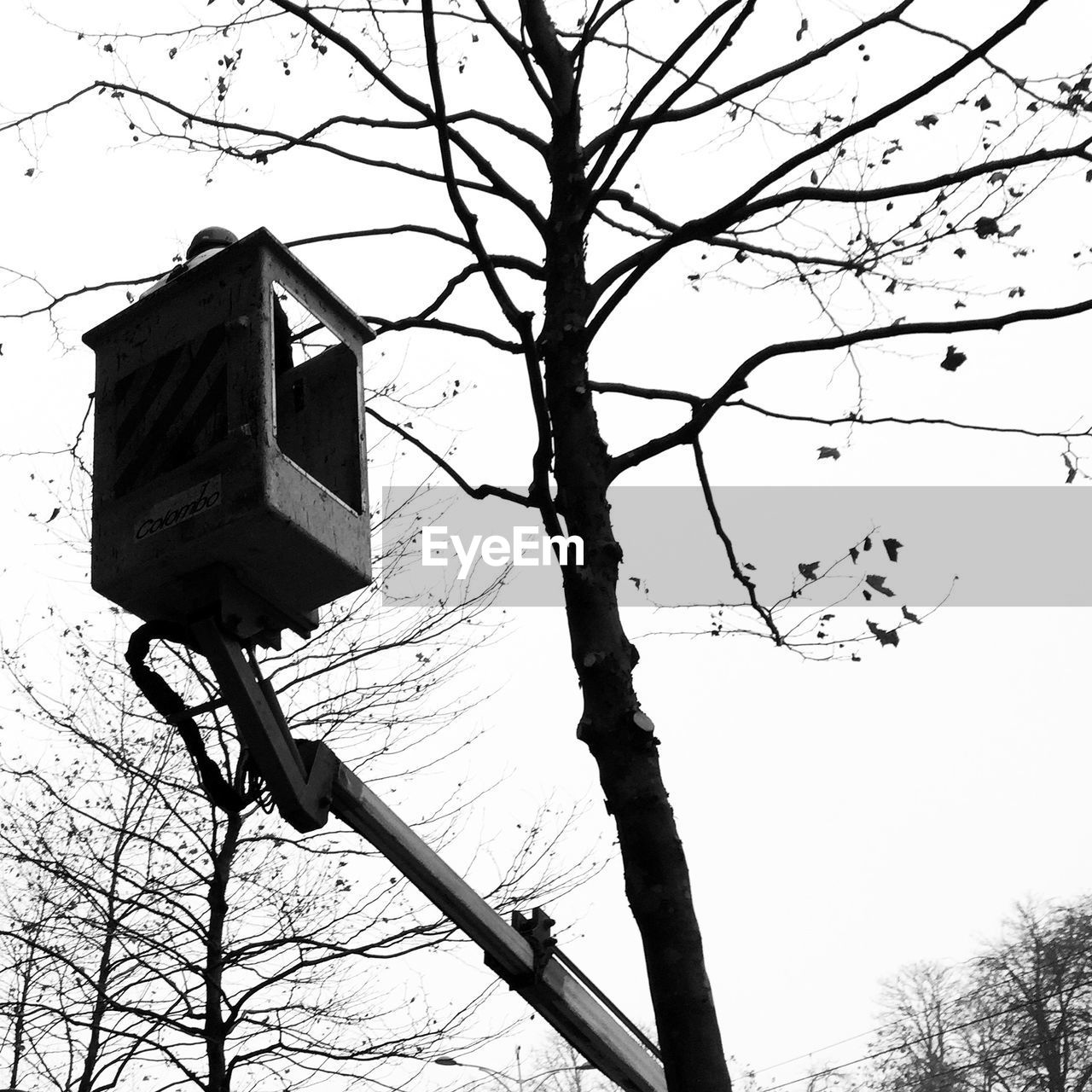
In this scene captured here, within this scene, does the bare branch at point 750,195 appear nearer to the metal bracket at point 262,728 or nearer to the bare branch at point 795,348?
the bare branch at point 795,348

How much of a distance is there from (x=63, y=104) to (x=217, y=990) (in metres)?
4.92

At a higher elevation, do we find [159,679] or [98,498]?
[98,498]

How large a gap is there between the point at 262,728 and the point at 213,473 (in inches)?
24.5

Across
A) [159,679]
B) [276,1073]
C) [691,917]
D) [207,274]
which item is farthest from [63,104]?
[276,1073]

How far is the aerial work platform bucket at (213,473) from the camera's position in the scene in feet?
10.7

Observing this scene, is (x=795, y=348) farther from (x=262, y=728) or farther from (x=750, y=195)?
(x=262, y=728)

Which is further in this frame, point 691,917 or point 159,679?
point 691,917

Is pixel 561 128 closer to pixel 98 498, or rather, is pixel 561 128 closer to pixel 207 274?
pixel 207 274

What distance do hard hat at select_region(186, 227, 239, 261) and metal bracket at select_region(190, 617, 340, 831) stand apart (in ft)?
3.95

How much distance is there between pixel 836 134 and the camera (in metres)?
4.56

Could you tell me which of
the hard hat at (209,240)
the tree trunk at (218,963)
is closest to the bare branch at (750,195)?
the hard hat at (209,240)

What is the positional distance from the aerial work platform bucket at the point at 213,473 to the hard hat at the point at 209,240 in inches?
7.1

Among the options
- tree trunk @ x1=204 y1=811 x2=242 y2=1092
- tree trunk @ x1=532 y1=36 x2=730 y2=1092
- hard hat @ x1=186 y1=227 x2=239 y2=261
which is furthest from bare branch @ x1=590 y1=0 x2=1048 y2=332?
tree trunk @ x1=204 y1=811 x2=242 y2=1092

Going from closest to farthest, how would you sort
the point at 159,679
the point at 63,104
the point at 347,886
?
the point at 159,679 < the point at 63,104 < the point at 347,886
